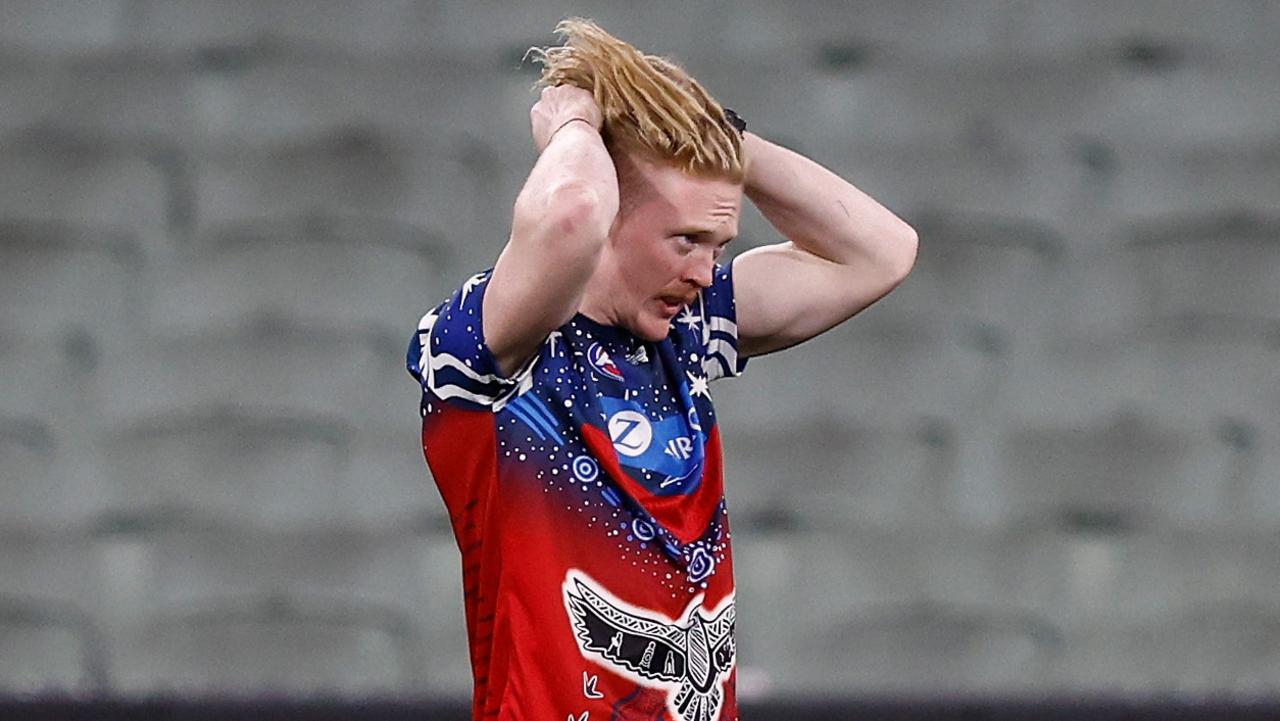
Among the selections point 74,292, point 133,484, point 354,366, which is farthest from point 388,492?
point 74,292

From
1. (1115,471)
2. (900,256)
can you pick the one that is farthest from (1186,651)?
(900,256)

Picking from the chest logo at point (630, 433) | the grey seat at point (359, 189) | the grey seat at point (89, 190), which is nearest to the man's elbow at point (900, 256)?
the chest logo at point (630, 433)

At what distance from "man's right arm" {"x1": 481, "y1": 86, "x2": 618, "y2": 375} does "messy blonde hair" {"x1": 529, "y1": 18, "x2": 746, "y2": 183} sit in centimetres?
8

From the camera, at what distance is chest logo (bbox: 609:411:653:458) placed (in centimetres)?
187

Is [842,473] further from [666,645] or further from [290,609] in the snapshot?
[666,645]

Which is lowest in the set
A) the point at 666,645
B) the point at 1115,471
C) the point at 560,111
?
the point at 666,645

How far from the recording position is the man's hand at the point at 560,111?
1827 mm

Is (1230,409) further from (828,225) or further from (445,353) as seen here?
(445,353)

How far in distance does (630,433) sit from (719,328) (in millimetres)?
232

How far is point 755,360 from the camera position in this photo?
3.35m

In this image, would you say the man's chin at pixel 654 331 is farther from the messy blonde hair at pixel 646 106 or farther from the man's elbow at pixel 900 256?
the man's elbow at pixel 900 256

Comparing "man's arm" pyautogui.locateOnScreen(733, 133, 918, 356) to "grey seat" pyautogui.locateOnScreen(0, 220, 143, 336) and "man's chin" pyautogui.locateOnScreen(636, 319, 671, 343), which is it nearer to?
"man's chin" pyautogui.locateOnScreen(636, 319, 671, 343)

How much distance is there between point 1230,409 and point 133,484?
6.18ft

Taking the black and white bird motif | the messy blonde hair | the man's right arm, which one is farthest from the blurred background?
the man's right arm
